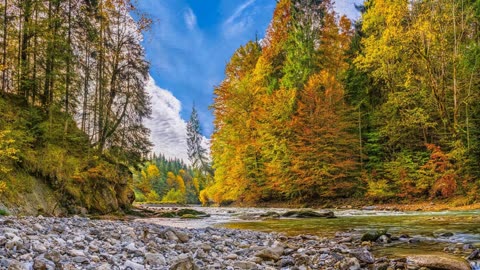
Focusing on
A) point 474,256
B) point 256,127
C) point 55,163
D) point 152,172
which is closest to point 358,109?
point 256,127

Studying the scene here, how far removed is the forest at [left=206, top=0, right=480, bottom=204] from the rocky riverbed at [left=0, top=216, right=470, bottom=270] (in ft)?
51.1

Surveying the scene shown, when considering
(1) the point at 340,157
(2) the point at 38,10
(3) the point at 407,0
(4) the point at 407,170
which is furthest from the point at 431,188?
(2) the point at 38,10

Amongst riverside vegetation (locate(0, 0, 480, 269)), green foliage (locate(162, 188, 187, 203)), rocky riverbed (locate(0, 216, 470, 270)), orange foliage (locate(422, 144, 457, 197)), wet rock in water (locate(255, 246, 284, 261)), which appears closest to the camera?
rocky riverbed (locate(0, 216, 470, 270))

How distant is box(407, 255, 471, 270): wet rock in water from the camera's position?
4820 mm

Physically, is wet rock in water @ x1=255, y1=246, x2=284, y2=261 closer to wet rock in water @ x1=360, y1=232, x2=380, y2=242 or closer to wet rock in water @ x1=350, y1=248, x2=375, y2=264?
wet rock in water @ x1=350, y1=248, x2=375, y2=264

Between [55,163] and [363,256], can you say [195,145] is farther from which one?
[363,256]

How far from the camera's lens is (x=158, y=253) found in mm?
4969

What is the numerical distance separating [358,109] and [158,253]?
24.7 m

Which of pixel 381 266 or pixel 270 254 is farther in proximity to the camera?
pixel 270 254

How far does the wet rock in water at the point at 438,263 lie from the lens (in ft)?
15.8

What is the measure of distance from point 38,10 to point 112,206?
9405 mm

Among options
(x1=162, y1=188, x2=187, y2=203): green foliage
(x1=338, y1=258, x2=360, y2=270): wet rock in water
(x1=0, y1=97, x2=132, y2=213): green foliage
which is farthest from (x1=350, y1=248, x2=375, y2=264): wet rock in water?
(x1=162, y1=188, x2=187, y2=203): green foliage

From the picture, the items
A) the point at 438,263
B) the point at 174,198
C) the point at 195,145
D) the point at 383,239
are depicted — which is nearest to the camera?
the point at 438,263

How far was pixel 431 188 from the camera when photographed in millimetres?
21078
